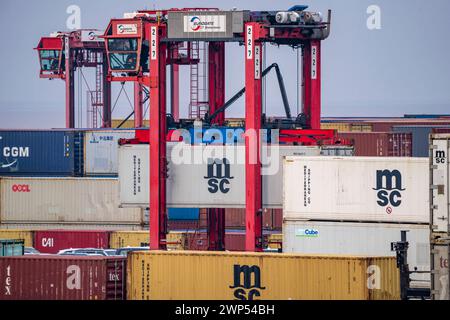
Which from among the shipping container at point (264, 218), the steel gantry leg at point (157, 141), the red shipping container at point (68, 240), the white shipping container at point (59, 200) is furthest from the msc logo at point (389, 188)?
the white shipping container at point (59, 200)

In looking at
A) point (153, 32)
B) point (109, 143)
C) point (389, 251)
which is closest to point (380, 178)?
point (389, 251)

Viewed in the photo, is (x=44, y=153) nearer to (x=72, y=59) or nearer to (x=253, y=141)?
(x=253, y=141)

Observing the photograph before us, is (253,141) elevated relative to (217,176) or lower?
elevated

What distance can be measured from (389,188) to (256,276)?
711 centimetres

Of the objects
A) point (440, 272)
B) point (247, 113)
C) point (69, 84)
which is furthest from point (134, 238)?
point (69, 84)

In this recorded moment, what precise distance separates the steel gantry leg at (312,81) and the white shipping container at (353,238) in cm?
610

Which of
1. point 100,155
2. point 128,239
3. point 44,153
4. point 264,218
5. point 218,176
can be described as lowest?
point 128,239

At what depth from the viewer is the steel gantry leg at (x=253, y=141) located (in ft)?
164

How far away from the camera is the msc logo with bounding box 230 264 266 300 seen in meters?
44.5

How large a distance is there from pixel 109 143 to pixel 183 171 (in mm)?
17989

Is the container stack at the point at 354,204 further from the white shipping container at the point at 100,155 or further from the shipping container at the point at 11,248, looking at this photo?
the white shipping container at the point at 100,155

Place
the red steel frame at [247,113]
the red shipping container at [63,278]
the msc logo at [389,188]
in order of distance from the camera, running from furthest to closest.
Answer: the red steel frame at [247,113] < the msc logo at [389,188] < the red shipping container at [63,278]

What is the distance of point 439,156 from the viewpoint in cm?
3772
